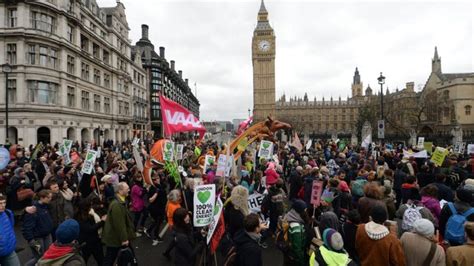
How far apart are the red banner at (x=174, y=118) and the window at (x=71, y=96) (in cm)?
2805

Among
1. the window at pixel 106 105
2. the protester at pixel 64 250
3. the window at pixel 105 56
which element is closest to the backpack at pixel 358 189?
the protester at pixel 64 250

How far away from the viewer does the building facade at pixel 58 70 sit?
2823 centimetres

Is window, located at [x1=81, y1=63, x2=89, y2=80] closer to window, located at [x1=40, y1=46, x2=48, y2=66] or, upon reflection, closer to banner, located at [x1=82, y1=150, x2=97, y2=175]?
window, located at [x1=40, y1=46, x2=48, y2=66]

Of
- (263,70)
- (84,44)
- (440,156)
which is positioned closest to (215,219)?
(440,156)

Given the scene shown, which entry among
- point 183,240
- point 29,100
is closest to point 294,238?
point 183,240

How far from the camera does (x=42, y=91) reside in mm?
29469

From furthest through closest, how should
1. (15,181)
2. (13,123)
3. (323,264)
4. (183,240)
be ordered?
(13,123) → (15,181) → (183,240) → (323,264)

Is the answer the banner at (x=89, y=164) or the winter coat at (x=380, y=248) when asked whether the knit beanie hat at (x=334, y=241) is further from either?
the banner at (x=89, y=164)

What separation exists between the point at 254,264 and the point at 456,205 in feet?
11.3

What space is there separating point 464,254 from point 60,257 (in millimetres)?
4861

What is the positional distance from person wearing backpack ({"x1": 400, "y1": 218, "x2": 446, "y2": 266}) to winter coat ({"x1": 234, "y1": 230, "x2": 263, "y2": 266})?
191 centimetres

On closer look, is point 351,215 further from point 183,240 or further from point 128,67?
point 128,67

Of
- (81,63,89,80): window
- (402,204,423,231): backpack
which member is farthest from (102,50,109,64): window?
(402,204,423,231): backpack

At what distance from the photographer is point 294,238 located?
14.0 ft
